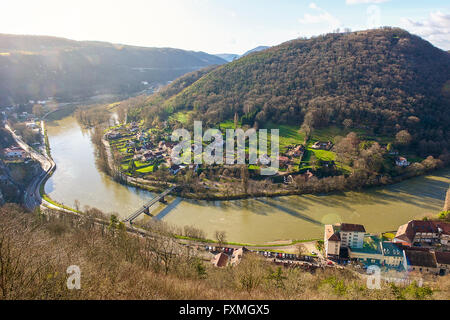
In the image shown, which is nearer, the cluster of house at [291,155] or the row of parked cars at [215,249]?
the row of parked cars at [215,249]

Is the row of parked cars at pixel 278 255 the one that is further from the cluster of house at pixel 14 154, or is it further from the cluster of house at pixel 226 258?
the cluster of house at pixel 14 154

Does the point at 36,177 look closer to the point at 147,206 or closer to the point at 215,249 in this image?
the point at 147,206

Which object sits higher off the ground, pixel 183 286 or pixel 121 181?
pixel 183 286

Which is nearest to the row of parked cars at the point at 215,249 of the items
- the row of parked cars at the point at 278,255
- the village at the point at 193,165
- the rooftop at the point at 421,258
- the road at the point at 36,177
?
the row of parked cars at the point at 278,255

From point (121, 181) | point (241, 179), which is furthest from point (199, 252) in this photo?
point (121, 181)

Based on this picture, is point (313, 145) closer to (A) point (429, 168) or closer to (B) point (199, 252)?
(A) point (429, 168)
